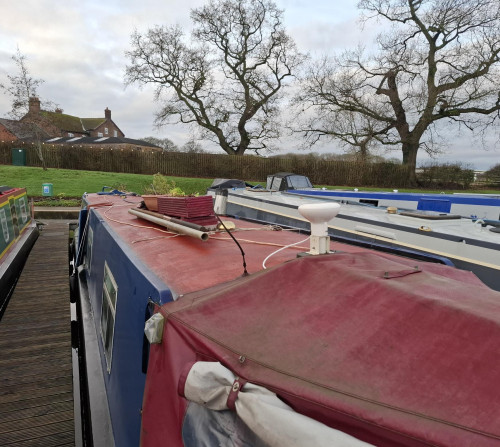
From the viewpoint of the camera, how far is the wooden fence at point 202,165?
81.5ft

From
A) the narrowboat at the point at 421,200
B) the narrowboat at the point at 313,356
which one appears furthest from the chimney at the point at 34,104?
the narrowboat at the point at 313,356

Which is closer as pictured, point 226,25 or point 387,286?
point 387,286

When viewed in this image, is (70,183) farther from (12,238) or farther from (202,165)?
(12,238)

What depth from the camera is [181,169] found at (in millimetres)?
25422

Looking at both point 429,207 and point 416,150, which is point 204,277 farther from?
point 416,150

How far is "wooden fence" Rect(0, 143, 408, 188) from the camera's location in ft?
81.5

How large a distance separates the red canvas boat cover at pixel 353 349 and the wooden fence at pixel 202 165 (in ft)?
78.1

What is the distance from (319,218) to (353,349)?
734 mm

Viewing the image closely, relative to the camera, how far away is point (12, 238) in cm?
665

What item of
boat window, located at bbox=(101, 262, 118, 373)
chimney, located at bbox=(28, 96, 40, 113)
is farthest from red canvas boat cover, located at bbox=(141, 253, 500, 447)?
chimney, located at bbox=(28, 96, 40, 113)

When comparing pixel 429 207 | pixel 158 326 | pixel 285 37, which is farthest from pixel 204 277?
pixel 285 37

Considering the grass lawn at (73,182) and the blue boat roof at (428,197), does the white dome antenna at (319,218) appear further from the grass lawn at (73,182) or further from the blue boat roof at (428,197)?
the grass lawn at (73,182)

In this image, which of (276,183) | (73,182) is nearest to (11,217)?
(276,183)

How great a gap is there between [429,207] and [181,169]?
21478 mm
